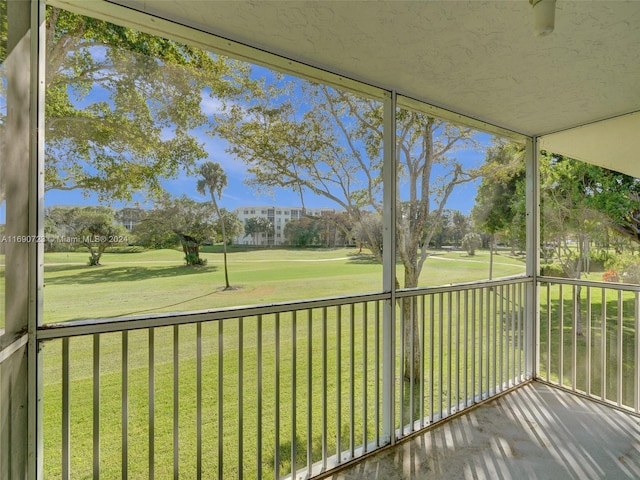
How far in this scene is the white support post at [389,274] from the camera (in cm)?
197

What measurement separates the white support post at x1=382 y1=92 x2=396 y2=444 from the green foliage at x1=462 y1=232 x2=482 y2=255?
4.40 feet

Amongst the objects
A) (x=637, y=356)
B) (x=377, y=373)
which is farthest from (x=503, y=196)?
(x=377, y=373)

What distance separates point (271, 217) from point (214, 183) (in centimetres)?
43

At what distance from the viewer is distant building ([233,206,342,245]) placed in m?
1.82

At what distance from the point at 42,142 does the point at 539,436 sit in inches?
132

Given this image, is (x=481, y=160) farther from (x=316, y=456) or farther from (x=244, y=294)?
(x=316, y=456)

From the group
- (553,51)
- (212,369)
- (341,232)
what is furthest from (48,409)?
(553,51)

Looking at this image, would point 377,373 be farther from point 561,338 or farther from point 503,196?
point 503,196

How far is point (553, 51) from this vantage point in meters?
1.57

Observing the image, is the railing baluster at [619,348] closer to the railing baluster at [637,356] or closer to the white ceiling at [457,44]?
the railing baluster at [637,356]

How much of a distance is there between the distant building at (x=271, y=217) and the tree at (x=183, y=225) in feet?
0.61

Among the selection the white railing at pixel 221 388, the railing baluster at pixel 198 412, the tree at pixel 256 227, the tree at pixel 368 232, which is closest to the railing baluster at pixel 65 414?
the white railing at pixel 221 388

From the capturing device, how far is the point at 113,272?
147 cm

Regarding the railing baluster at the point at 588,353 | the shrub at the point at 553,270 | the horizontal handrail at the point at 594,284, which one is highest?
the shrub at the point at 553,270
